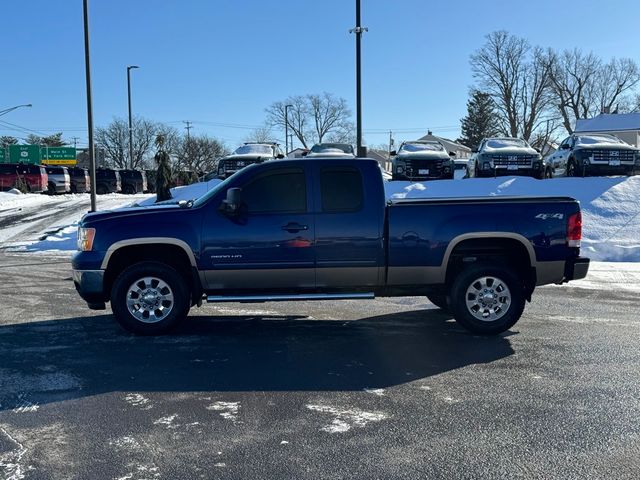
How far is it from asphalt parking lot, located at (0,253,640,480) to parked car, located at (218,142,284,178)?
1497cm

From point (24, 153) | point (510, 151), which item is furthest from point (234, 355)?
point (24, 153)

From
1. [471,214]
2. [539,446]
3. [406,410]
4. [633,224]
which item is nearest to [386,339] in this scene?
[471,214]

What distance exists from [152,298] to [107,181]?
33.7m

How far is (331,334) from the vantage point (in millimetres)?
6711

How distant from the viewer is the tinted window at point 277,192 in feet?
21.5

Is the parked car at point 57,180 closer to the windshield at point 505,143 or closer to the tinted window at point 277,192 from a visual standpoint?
the windshield at point 505,143

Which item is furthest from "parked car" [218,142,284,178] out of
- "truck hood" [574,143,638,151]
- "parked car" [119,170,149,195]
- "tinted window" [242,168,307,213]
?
"parked car" [119,170,149,195]

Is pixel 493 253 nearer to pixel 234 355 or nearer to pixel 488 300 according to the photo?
pixel 488 300

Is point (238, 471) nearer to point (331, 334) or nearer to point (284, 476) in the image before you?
point (284, 476)

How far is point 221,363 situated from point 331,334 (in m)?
1.55

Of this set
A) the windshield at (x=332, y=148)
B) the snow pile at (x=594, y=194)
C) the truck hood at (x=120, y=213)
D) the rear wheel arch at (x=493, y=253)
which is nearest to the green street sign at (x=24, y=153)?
the windshield at (x=332, y=148)

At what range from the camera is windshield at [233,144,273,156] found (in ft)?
78.8

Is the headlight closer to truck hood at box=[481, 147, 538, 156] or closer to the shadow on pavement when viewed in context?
the shadow on pavement

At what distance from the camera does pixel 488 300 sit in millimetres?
6637
